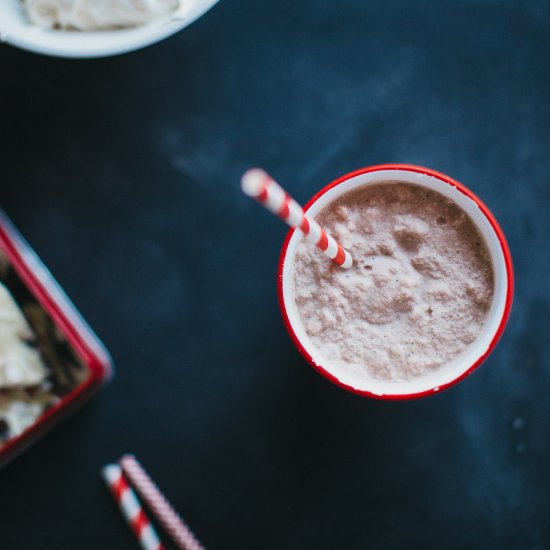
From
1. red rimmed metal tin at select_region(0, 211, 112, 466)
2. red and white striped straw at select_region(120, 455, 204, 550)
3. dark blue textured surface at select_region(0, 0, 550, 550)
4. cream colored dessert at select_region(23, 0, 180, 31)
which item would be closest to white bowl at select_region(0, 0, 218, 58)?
cream colored dessert at select_region(23, 0, 180, 31)

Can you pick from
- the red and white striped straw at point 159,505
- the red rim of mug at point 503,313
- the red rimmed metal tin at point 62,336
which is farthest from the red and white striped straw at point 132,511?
the red rim of mug at point 503,313

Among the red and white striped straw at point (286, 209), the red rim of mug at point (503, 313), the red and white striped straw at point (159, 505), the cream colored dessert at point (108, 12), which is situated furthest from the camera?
the red and white striped straw at point (159, 505)

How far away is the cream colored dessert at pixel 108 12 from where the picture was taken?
112 cm

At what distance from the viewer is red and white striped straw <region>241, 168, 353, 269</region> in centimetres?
74

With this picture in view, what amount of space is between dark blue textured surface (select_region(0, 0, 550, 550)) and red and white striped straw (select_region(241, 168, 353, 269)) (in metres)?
0.31

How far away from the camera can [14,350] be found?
3.81 feet

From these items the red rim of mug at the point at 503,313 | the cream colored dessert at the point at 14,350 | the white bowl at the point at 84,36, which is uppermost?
the white bowl at the point at 84,36

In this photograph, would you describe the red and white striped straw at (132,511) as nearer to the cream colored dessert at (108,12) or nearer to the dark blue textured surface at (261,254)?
the dark blue textured surface at (261,254)

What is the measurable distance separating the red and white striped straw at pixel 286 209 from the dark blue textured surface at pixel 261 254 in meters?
0.31

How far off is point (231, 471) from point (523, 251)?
0.68 metres

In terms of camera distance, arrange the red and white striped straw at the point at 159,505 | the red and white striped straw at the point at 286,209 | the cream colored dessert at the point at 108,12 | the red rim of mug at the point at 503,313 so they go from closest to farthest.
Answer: the red and white striped straw at the point at 286,209
the red rim of mug at the point at 503,313
the cream colored dessert at the point at 108,12
the red and white striped straw at the point at 159,505

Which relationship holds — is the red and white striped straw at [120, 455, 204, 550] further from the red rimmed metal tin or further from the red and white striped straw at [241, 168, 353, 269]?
the red and white striped straw at [241, 168, 353, 269]

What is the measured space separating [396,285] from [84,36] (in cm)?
64

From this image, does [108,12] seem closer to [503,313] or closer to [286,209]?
[286,209]
